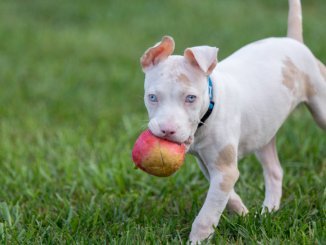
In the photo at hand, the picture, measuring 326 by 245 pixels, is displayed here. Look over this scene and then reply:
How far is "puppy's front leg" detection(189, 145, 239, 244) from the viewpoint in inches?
149

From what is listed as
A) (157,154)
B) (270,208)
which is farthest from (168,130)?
(270,208)

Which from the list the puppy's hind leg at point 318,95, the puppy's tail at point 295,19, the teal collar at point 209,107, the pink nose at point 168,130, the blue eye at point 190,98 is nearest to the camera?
the pink nose at point 168,130

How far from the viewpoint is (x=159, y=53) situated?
11.9 ft

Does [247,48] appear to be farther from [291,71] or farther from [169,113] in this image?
[169,113]

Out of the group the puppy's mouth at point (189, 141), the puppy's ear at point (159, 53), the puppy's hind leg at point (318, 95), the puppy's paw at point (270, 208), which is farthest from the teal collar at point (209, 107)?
the puppy's hind leg at point (318, 95)

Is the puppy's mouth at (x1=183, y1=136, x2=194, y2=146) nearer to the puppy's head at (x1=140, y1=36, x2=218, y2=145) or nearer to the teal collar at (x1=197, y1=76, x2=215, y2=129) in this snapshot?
the puppy's head at (x1=140, y1=36, x2=218, y2=145)

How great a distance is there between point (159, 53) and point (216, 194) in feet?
2.82

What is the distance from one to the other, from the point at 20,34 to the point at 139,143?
24.9 feet

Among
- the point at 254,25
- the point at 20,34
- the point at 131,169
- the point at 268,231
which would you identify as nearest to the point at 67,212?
the point at 131,169

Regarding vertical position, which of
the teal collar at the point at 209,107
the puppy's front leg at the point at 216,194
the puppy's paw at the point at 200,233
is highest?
the teal collar at the point at 209,107

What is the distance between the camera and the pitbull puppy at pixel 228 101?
346 cm

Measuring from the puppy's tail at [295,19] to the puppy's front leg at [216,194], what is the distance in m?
1.28

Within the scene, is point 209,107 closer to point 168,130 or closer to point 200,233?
point 168,130

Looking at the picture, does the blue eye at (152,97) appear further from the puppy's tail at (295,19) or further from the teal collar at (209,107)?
the puppy's tail at (295,19)
